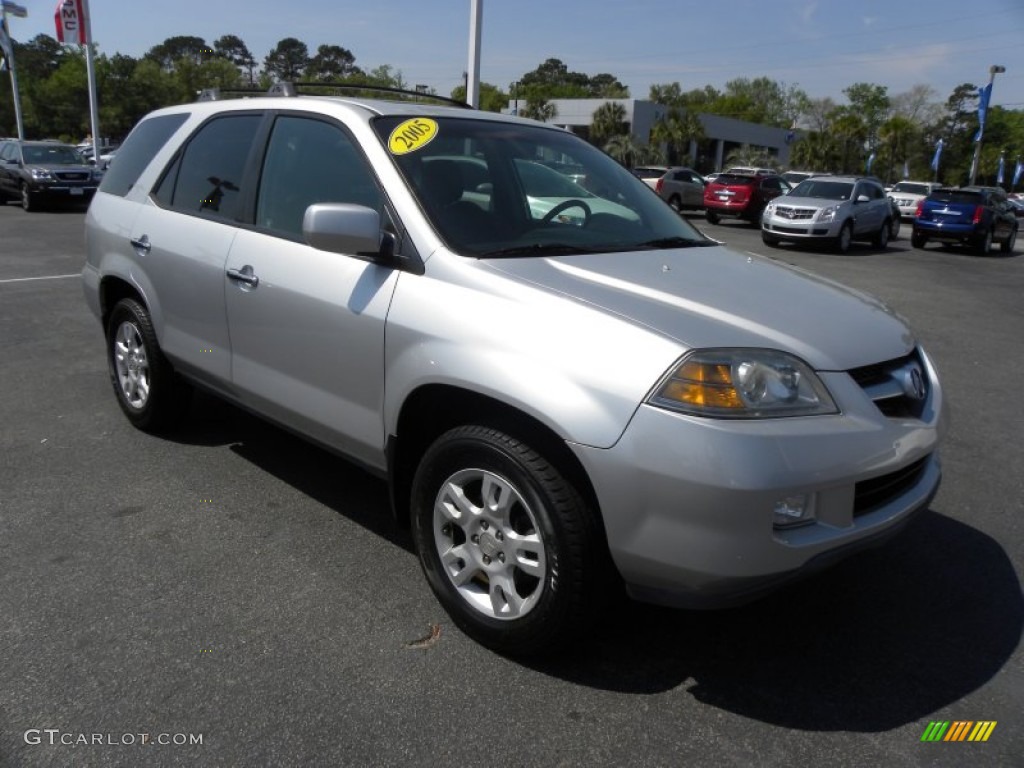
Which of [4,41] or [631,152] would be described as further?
[631,152]

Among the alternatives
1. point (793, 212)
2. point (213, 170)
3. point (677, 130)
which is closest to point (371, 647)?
point (213, 170)

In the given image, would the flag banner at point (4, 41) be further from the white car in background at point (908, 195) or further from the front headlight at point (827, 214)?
the white car in background at point (908, 195)

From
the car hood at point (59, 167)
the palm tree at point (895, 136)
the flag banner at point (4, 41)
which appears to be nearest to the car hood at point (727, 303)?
the car hood at point (59, 167)

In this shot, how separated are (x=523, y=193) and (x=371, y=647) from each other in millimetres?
1955

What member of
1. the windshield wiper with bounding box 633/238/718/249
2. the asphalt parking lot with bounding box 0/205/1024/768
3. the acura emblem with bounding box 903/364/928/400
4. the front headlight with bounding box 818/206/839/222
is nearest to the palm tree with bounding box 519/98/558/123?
the front headlight with bounding box 818/206/839/222

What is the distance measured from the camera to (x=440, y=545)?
2830 millimetres

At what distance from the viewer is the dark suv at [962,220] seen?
755 inches

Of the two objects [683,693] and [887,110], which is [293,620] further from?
[887,110]

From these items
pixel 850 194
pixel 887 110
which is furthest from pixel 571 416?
pixel 887 110

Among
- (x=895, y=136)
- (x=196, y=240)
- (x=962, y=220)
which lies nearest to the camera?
(x=196, y=240)

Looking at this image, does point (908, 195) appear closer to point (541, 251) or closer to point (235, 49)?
point (541, 251)

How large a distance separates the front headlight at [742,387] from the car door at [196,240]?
226 centimetres

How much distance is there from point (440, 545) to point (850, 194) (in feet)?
58.4

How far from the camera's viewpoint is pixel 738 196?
926 inches
